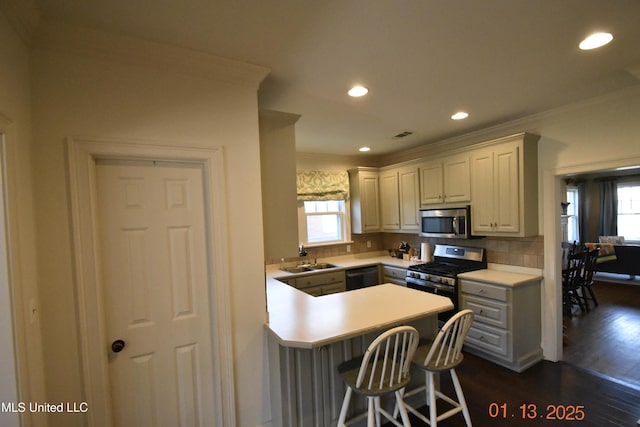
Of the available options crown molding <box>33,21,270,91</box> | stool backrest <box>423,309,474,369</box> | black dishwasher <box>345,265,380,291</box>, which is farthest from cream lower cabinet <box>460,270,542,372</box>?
crown molding <box>33,21,270,91</box>

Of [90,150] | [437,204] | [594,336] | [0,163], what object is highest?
[90,150]

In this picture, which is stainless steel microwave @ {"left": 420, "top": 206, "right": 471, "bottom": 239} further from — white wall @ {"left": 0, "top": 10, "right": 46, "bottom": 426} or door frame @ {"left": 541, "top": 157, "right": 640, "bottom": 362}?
white wall @ {"left": 0, "top": 10, "right": 46, "bottom": 426}

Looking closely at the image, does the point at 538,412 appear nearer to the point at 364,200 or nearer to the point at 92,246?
the point at 364,200

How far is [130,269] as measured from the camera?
1571 mm

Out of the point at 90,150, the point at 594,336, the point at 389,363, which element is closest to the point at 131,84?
the point at 90,150

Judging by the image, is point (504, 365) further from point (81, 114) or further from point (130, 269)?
point (81, 114)

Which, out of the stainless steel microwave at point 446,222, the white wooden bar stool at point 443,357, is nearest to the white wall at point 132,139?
the white wooden bar stool at point 443,357

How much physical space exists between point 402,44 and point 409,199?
277 centimetres

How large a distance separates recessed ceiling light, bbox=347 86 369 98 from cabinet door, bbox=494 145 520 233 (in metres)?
1.78

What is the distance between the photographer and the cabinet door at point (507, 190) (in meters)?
2.88

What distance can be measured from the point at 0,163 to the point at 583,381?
168 inches

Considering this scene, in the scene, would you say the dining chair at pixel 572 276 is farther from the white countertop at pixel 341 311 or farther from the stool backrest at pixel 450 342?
the stool backrest at pixel 450 342

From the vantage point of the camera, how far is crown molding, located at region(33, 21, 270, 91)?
1.36 metres

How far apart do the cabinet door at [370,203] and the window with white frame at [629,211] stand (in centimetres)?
629
